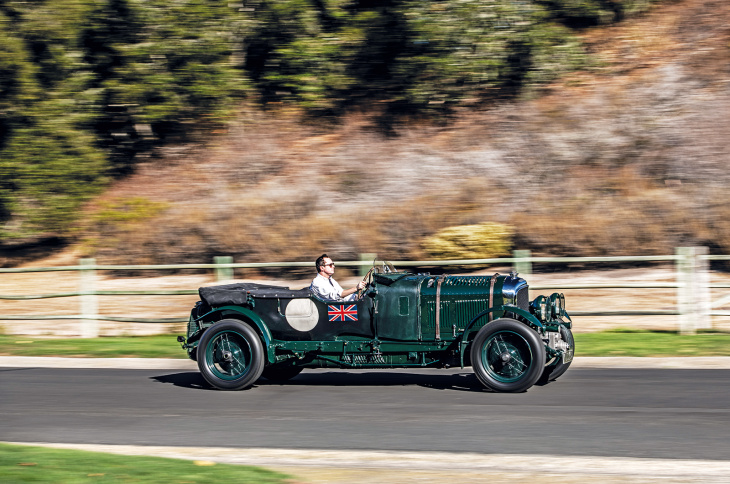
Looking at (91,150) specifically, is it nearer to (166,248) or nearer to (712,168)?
(166,248)

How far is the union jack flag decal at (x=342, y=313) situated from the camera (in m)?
10.2

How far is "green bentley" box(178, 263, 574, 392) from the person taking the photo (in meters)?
9.62

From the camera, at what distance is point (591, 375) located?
1095cm

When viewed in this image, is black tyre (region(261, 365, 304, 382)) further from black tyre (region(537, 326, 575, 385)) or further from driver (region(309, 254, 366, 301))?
black tyre (region(537, 326, 575, 385))

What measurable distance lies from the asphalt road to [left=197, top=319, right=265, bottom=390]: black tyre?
17cm

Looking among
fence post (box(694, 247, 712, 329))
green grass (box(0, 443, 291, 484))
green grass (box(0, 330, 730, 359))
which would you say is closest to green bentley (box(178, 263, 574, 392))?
green grass (box(0, 330, 730, 359))

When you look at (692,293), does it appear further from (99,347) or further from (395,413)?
(99,347)

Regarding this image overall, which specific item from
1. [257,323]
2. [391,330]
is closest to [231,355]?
[257,323]

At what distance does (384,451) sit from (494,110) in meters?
19.8

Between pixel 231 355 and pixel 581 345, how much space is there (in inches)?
224

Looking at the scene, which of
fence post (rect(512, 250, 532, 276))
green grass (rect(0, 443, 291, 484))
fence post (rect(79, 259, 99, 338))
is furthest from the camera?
fence post (rect(79, 259, 99, 338))

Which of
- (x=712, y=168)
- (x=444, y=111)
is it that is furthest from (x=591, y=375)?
(x=444, y=111)

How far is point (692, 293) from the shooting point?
14875mm

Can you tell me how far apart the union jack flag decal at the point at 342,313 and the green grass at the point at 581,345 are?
4032mm
